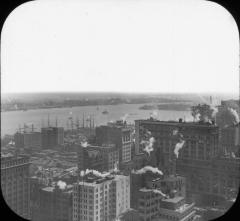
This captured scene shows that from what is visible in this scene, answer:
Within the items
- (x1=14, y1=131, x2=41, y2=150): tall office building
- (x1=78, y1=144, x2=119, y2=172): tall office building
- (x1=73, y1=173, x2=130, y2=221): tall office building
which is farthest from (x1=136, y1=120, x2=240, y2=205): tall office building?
(x1=14, y1=131, x2=41, y2=150): tall office building

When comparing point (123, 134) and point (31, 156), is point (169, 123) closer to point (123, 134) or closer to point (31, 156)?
point (123, 134)

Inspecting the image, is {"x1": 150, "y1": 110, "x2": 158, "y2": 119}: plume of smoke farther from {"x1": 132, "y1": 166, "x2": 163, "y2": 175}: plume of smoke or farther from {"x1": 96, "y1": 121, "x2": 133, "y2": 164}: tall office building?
{"x1": 132, "y1": 166, "x2": 163, "y2": 175}: plume of smoke

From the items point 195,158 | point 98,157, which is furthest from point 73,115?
point 195,158

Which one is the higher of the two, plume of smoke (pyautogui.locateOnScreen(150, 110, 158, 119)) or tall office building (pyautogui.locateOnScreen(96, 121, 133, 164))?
plume of smoke (pyautogui.locateOnScreen(150, 110, 158, 119))

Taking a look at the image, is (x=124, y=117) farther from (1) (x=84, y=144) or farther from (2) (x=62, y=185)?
(2) (x=62, y=185)

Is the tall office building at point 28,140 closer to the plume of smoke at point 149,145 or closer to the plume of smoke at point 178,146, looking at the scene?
the plume of smoke at point 149,145
